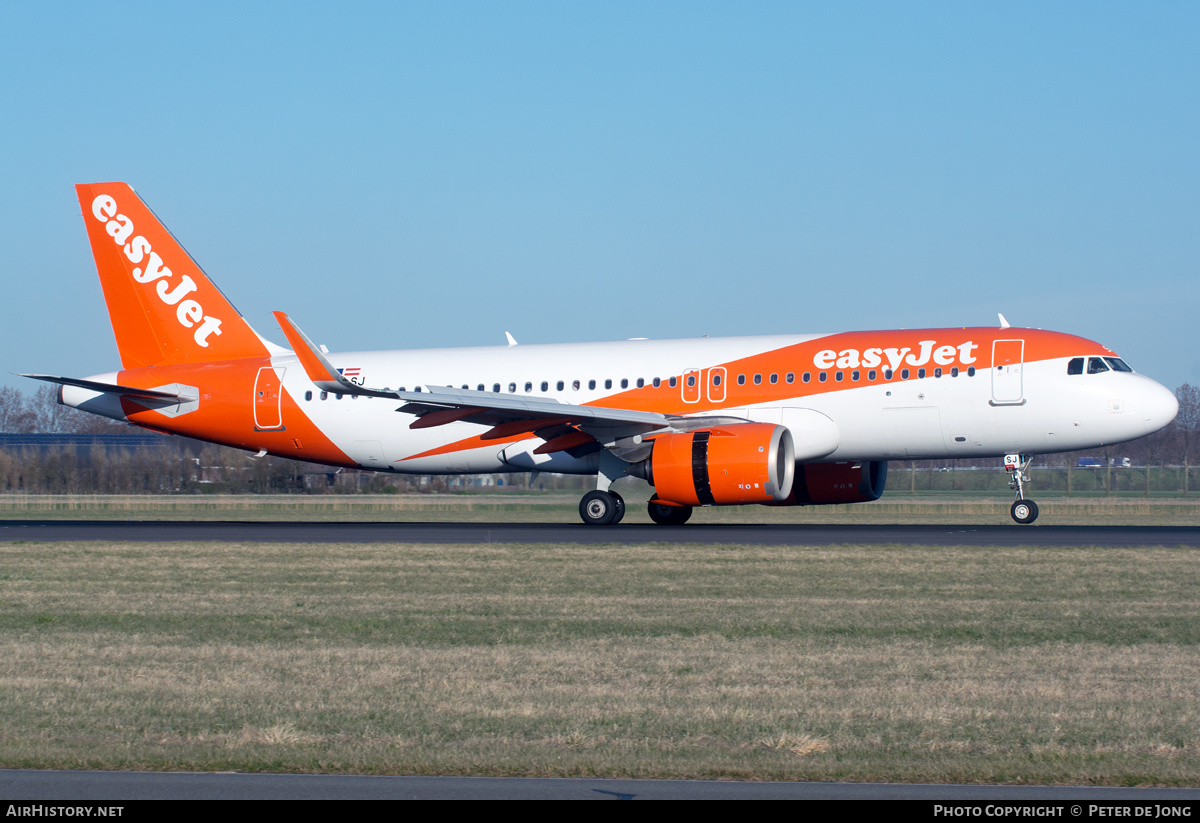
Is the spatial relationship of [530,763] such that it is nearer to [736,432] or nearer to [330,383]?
[736,432]

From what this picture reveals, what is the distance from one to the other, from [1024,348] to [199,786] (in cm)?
2069

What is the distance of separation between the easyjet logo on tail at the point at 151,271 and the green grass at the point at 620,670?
13.0 metres

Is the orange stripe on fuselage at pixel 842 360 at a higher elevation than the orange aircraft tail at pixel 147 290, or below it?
below

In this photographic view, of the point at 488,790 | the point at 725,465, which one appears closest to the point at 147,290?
the point at 725,465

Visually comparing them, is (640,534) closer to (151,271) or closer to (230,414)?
(230,414)

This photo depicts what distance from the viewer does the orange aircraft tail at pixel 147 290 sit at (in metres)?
28.9

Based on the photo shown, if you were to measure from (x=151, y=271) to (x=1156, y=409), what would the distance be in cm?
2188

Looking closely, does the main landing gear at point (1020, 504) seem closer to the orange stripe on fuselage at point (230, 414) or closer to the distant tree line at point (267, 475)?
the orange stripe on fuselage at point (230, 414)

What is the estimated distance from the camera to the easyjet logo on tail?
28891 mm

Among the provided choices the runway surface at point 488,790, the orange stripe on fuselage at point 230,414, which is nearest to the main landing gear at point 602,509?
the orange stripe on fuselage at point 230,414

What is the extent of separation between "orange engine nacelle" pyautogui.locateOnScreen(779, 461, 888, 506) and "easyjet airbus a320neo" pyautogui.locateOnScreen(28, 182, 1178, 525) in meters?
0.04

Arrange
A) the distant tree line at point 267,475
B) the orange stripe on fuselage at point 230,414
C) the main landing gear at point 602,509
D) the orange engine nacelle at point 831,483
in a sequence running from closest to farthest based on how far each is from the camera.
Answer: the main landing gear at point 602,509
the orange engine nacelle at point 831,483
the orange stripe on fuselage at point 230,414
the distant tree line at point 267,475

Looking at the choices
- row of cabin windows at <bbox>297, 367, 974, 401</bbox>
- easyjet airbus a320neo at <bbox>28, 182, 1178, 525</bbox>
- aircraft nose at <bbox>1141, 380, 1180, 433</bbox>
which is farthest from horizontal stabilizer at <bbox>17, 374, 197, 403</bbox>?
aircraft nose at <bbox>1141, 380, 1180, 433</bbox>

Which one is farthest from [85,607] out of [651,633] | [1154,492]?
[1154,492]
